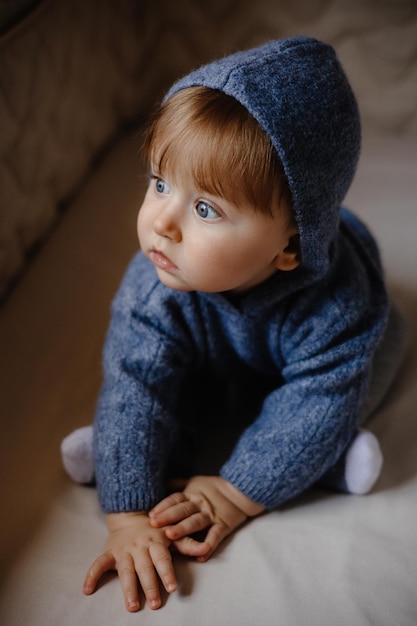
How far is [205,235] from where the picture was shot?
65 cm

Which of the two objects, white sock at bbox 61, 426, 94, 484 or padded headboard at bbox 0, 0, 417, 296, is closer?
white sock at bbox 61, 426, 94, 484

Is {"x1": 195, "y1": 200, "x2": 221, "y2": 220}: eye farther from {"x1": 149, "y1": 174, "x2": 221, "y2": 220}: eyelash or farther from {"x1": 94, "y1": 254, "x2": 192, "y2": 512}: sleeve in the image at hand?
{"x1": 94, "y1": 254, "x2": 192, "y2": 512}: sleeve

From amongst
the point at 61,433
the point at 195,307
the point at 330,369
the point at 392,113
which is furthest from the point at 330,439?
the point at 392,113

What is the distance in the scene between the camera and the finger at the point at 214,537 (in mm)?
681

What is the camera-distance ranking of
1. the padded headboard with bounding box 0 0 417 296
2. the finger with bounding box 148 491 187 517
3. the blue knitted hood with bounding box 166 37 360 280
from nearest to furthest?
1. the blue knitted hood with bounding box 166 37 360 280
2. the finger with bounding box 148 491 187 517
3. the padded headboard with bounding box 0 0 417 296

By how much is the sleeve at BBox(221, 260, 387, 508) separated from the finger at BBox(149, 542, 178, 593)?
0.34 feet

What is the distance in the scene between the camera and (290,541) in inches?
27.6

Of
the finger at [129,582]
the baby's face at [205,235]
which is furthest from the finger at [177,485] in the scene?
the baby's face at [205,235]

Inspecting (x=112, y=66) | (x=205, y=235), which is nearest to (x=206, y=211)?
(x=205, y=235)

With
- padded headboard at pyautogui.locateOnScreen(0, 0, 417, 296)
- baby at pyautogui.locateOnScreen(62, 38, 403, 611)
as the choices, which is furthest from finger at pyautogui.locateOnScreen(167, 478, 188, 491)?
padded headboard at pyautogui.locateOnScreen(0, 0, 417, 296)

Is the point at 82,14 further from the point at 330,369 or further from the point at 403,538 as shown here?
the point at 403,538

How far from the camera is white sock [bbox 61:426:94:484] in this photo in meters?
0.75

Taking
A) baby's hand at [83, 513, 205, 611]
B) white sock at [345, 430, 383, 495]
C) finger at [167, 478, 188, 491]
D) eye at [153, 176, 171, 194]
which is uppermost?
eye at [153, 176, 171, 194]

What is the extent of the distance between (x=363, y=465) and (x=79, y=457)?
31 cm
